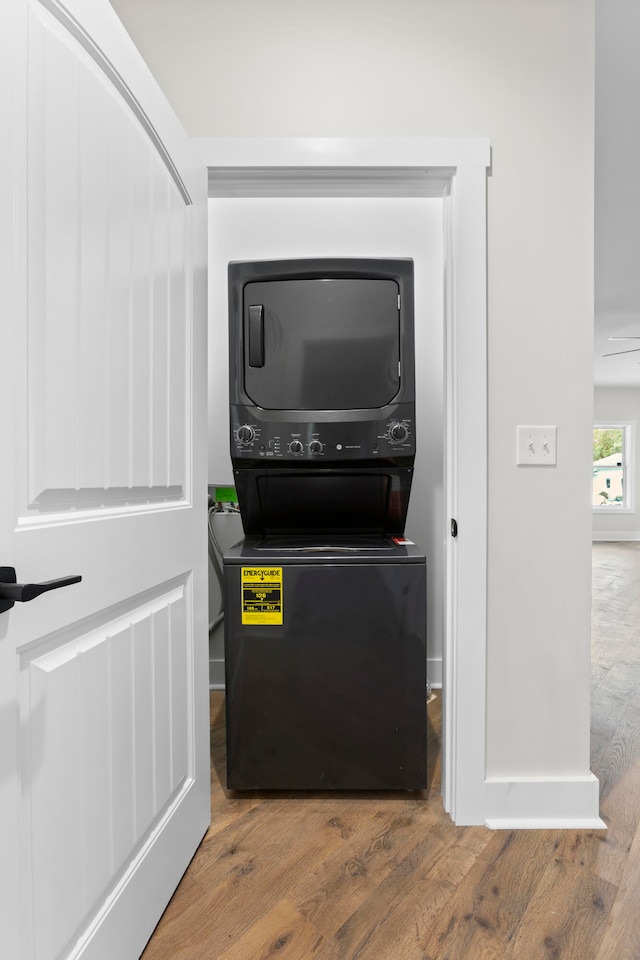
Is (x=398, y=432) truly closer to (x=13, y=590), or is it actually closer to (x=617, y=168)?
(x=13, y=590)

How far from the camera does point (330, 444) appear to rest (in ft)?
6.04

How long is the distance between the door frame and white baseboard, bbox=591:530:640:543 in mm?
8758

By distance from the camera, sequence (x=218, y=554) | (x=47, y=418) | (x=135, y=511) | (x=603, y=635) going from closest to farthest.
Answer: (x=47, y=418), (x=135, y=511), (x=218, y=554), (x=603, y=635)

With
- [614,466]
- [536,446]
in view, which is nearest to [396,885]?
[536,446]

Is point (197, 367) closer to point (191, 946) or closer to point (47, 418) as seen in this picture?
point (47, 418)

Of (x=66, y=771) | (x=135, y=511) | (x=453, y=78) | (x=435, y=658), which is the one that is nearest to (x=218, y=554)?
(x=435, y=658)

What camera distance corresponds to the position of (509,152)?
62.7 inches

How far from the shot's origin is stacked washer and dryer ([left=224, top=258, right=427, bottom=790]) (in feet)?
5.48

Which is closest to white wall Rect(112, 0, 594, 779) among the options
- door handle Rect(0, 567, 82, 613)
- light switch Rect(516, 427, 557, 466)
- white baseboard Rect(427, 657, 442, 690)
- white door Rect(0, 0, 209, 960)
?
light switch Rect(516, 427, 557, 466)

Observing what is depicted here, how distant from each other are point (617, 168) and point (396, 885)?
314cm

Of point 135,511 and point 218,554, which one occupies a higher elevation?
point 135,511

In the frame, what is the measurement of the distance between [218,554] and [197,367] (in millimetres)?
1327

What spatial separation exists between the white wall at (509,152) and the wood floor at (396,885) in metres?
0.24

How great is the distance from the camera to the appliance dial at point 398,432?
184cm
